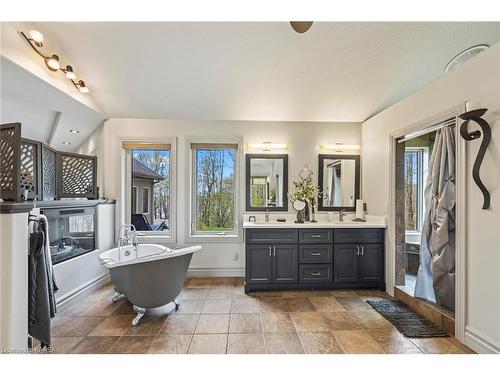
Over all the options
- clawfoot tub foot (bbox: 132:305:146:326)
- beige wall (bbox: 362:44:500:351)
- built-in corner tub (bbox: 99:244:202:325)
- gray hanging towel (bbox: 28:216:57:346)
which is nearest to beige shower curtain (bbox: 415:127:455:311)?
beige wall (bbox: 362:44:500:351)

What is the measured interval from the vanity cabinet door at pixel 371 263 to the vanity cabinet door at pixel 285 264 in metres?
0.89

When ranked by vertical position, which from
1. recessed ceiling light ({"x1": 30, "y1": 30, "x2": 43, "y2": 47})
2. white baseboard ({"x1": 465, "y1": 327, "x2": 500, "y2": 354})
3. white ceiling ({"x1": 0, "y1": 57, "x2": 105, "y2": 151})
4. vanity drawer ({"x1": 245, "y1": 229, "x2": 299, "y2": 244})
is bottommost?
white baseboard ({"x1": 465, "y1": 327, "x2": 500, "y2": 354})

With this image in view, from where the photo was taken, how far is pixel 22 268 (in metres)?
1.55

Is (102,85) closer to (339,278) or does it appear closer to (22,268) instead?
(22,268)

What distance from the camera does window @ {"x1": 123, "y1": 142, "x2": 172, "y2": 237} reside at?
3.90 meters

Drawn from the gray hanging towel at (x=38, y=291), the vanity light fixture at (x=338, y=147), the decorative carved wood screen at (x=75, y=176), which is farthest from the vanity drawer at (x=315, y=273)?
the decorative carved wood screen at (x=75, y=176)

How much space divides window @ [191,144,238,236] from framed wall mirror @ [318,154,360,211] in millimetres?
Answer: 1437

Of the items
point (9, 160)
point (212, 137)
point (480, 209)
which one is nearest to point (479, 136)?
point (480, 209)

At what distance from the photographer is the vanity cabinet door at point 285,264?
3244mm

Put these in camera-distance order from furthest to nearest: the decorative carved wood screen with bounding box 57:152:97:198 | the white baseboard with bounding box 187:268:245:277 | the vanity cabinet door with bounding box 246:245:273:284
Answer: the white baseboard with bounding box 187:268:245:277 → the vanity cabinet door with bounding box 246:245:273:284 → the decorative carved wood screen with bounding box 57:152:97:198

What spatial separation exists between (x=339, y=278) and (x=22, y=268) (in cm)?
327

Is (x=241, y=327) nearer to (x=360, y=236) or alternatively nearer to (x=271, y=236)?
(x=271, y=236)

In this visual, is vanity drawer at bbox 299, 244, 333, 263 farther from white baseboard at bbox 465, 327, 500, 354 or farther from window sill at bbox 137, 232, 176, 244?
window sill at bbox 137, 232, 176, 244
